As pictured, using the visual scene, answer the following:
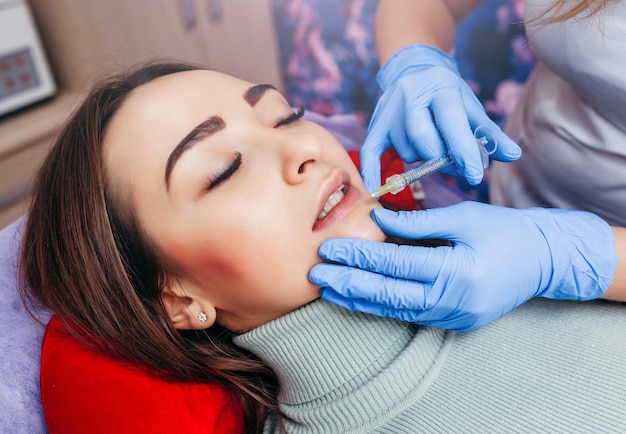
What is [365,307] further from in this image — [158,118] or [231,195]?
[158,118]

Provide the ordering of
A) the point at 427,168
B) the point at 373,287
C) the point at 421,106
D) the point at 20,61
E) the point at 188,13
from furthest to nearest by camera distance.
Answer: the point at 188,13 < the point at 20,61 < the point at 421,106 < the point at 427,168 < the point at 373,287

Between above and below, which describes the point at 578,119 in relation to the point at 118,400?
above

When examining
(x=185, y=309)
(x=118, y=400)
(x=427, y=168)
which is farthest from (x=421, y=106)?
(x=118, y=400)

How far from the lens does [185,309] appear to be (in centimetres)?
101

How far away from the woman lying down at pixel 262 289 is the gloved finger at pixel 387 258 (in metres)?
0.05

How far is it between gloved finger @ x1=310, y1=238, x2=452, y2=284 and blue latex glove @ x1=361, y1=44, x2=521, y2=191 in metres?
0.21

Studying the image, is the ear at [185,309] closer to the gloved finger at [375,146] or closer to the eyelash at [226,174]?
the eyelash at [226,174]

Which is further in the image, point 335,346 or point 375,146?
point 375,146

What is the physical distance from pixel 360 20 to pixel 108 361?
72.7 inches

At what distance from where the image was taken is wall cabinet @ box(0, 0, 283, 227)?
2.09 meters

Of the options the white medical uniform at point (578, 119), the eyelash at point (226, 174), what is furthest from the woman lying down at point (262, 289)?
the white medical uniform at point (578, 119)

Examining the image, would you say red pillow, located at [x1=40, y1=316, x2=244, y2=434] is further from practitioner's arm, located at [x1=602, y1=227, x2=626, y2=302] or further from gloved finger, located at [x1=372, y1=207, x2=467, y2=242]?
practitioner's arm, located at [x1=602, y1=227, x2=626, y2=302]

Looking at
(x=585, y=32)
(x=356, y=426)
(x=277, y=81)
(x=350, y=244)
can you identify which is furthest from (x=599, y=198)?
(x=277, y=81)

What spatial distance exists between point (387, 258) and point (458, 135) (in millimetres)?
319
